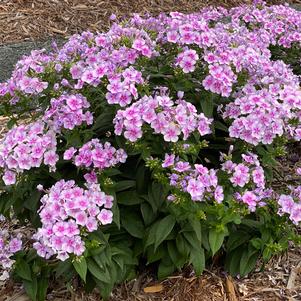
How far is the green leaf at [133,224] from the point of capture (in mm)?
2963

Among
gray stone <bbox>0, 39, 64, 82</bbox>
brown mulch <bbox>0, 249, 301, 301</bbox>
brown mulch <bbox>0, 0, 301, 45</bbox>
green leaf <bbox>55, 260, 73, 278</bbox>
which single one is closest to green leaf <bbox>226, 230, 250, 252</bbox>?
brown mulch <bbox>0, 249, 301, 301</bbox>

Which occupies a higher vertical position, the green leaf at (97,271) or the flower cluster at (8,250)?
the green leaf at (97,271)

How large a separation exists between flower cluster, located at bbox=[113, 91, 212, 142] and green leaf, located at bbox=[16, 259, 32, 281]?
0.89 metres

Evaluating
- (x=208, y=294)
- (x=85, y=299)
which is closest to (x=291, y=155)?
(x=208, y=294)

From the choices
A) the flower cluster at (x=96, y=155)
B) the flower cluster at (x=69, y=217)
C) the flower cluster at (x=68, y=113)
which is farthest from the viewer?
the flower cluster at (x=68, y=113)

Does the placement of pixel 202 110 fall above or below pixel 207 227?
above

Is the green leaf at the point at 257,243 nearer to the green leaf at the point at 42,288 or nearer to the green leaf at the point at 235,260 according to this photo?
the green leaf at the point at 235,260

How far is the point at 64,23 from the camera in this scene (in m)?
7.04

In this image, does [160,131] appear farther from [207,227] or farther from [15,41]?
[15,41]

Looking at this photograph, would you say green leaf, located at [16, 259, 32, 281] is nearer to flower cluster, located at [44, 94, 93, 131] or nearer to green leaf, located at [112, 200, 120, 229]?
green leaf, located at [112, 200, 120, 229]

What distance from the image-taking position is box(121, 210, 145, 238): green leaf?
2.96m

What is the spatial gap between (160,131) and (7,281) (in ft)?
4.52

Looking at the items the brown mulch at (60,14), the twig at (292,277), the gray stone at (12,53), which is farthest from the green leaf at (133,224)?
Answer: the brown mulch at (60,14)

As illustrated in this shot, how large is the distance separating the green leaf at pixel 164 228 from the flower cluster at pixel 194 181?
0.67 feet
